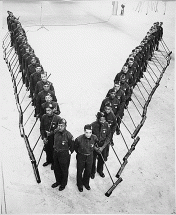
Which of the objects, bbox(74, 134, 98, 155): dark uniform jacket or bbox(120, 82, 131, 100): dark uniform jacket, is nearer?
bbox(74, 134, 98, 155): dark uniform jacket

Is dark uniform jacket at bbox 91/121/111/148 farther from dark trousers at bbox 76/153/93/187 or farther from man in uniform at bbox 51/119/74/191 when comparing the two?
man in uniform at bbox 51/119/74/191

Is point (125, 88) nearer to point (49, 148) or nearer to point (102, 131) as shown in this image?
point (102, 131)

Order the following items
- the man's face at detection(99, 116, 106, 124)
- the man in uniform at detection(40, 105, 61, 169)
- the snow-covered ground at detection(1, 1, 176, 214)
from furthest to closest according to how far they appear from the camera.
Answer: the man in uniform at detection(40, 105, 61, 169) < the man's face at detection(99, 116, 106, 124) < the snow-covered ground at detection(1, 1, 176, 214)

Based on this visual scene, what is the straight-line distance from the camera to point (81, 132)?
6.12 metres

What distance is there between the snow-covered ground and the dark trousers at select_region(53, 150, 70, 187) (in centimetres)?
24

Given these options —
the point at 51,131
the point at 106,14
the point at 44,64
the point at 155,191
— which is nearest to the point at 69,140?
the point at 51,131

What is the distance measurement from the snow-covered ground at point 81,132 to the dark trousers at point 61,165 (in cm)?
24

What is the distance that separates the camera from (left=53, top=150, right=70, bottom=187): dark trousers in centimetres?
415

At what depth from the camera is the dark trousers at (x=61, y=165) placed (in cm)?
415

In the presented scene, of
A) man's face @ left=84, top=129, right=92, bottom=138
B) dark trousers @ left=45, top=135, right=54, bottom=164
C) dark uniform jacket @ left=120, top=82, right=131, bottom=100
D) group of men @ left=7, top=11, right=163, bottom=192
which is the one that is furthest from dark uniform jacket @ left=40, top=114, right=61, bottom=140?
dark uniform jacket @ left=120, top=82, right=131, bottom=100

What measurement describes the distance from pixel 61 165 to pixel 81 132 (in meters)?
1.94

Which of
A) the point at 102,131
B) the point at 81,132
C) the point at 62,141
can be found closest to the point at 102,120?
the point at 102,131

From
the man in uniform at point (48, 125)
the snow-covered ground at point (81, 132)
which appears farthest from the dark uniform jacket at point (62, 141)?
the snow-covered ground at point (81, 132)

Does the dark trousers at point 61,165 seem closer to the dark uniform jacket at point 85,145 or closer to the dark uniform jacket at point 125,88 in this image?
the dark uniform jacket at point 85,145
